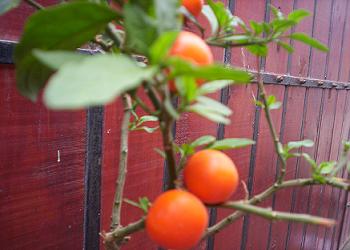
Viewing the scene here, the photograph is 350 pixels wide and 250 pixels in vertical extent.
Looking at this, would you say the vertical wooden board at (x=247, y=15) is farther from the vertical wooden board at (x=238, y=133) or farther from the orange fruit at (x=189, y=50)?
the orange fruit at (x=189, y=50)

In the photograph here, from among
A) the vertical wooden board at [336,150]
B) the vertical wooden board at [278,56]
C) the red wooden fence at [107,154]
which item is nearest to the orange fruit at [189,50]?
the red wooden fence at [107,154]

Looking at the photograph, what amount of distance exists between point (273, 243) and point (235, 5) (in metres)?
1.31

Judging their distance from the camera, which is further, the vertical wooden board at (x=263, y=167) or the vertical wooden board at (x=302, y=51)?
the vertical wooden board at (x=302, y=51)

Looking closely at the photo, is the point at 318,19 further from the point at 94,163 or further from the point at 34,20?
the point at 34,20

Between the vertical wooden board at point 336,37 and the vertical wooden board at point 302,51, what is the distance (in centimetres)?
38

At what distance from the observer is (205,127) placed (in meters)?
1.26

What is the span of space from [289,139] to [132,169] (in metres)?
1.14

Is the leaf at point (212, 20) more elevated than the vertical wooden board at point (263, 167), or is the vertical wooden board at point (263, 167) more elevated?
the leaf at point (212, 20)

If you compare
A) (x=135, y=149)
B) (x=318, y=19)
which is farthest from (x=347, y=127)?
(x=135, y=149)

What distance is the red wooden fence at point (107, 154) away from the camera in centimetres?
72

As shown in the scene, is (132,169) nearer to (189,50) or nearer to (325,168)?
(325,168)

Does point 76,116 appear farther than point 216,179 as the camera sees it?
Yes

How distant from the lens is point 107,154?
3.02 feet

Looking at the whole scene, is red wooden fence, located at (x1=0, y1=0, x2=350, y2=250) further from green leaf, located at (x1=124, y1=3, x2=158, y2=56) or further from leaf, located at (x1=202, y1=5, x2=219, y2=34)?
green leaf, located at (x1=124, y1=3, x2=158, y2=56)
